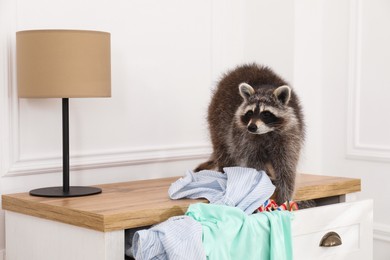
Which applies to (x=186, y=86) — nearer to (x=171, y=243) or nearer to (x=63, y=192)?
(x=63, y=192)

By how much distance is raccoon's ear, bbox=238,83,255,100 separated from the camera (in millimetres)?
1774

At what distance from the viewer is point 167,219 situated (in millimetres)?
1602

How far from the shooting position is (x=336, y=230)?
5.82 ft

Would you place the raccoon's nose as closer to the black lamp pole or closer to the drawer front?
the drawer front

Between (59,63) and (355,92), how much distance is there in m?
1.27

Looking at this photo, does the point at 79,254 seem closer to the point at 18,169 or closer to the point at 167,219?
the point at 167,219

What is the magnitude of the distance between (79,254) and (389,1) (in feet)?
4.92

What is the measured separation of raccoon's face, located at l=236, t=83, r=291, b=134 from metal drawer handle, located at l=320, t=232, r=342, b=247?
31cm

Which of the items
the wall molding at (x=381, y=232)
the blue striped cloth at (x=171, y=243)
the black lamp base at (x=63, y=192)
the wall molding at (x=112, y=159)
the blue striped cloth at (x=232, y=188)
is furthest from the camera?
the wall molding at (x=381, y=232)

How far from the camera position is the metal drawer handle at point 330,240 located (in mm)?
1731

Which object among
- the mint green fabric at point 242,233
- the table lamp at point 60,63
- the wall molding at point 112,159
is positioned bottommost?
the mint green fabric at point 242,233

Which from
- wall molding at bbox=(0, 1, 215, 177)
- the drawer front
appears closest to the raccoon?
the drawer front

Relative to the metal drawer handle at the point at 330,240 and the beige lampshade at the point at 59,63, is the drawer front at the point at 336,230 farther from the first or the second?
the beige lampshade at the point at 59,63

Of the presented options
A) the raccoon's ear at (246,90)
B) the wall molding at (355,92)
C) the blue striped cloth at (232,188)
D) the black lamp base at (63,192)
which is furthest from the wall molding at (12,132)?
the wall molding at (355,92)
